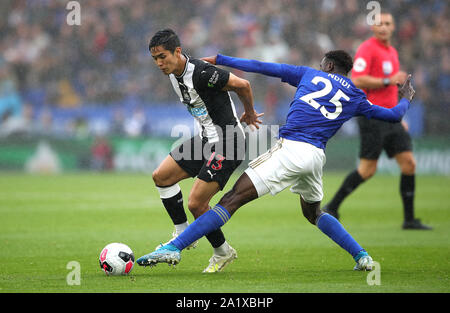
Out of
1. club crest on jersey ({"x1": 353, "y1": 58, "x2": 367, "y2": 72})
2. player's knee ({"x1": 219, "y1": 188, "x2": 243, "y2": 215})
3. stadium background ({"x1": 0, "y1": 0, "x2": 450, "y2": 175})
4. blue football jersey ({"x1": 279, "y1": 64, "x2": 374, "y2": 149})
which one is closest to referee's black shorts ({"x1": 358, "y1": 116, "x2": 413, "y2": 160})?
club crest on jersey ({"x1": 353, "y1": 58, "x2": 367, "y2": 72})

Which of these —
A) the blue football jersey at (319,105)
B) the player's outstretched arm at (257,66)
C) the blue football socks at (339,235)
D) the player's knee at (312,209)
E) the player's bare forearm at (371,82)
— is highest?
the player's bare forearm at (371,82)

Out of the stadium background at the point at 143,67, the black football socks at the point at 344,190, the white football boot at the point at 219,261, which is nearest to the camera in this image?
the white football boot at the point at 219,261

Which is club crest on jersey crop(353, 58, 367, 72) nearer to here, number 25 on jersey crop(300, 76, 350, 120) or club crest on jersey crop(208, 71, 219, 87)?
number 25 on jersey crop(300, 76, 350, 120)

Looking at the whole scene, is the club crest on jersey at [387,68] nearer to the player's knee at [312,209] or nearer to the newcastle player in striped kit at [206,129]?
the newcastle player in striped kit at [206,129]

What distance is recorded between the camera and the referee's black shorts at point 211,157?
626 cm

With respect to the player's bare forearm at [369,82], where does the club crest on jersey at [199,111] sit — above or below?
below

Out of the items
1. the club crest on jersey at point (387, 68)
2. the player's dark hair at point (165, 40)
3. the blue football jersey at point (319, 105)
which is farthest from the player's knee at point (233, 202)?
the club crest on jersey at point (387, 68)

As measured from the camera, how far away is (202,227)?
5.66 metres

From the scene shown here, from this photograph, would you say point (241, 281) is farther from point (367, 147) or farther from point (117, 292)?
point (367, 147)

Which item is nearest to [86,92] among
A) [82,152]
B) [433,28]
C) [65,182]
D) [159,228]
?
[82,152]

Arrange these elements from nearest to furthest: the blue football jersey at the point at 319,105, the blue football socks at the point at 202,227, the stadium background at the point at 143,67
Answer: the blue football socks at the point at 202,227 → the blue football jersey at the point at 319,105 → the stadium background at the point at 143,67

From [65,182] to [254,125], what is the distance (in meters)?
12.4

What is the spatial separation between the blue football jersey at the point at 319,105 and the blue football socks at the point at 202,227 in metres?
0.91

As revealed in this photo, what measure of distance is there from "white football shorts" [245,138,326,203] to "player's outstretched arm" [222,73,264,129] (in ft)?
2.02
